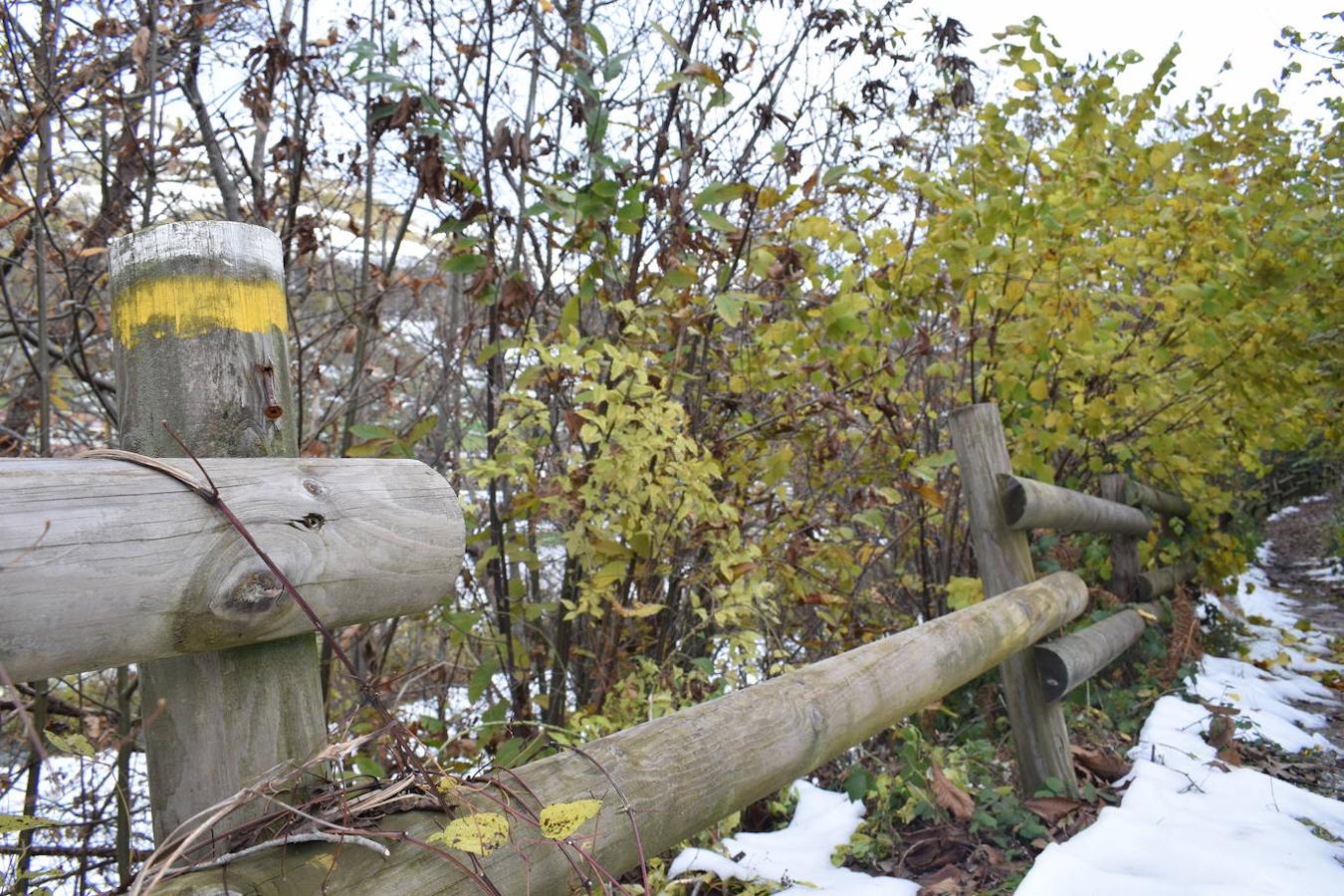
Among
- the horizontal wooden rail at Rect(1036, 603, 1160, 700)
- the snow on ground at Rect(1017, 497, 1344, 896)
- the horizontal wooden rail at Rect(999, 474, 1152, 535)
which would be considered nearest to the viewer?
the snow on ground at Rect(1017, 497, 1344, 896)

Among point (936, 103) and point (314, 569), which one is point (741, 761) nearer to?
point (314, 569)

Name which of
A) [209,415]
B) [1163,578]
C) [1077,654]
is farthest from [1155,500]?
[209,415]

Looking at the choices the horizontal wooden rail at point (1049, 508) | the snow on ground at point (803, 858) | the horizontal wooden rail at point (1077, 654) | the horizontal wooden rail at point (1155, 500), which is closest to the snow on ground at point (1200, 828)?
the horizontal wooden rail at point (1077, 654)

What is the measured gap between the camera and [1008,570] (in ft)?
9.38

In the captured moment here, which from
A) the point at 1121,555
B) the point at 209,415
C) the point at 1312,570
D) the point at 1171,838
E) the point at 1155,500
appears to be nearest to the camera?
the point at 209,415

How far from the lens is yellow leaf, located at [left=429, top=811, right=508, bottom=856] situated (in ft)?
2.81

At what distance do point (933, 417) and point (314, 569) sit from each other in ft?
12.2

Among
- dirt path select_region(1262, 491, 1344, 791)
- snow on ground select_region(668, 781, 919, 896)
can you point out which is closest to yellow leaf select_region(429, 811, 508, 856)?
snow on ground select_region(668, 781, 919, 896)

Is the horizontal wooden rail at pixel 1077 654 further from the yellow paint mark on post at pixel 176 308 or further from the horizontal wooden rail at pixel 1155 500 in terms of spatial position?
the yellow paint mark on post at pixel 176 308

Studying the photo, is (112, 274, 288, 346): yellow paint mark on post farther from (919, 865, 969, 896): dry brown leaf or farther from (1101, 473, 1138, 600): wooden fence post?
(1101, 473, 1138, 600): wooden fence post

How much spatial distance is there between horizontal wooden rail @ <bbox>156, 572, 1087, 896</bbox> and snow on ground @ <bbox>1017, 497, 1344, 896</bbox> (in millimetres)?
530

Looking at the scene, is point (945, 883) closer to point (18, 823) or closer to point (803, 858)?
point (803, 858)

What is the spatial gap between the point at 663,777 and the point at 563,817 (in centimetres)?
27

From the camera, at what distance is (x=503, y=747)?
81.7 inches
